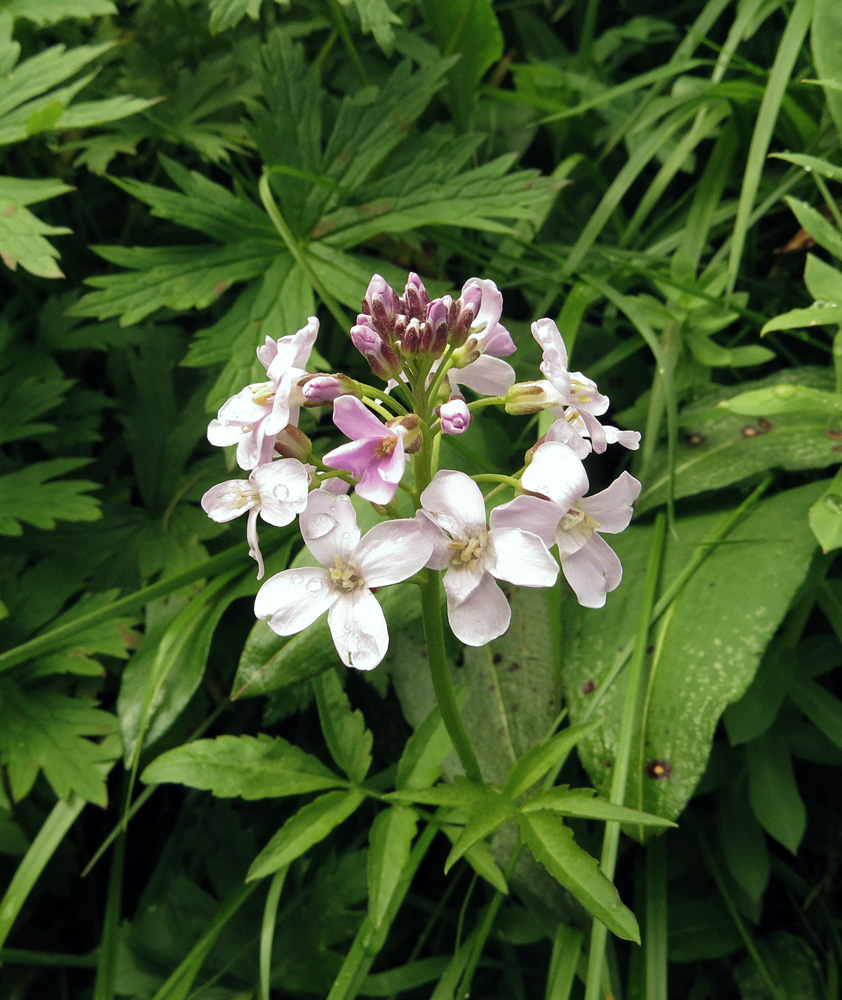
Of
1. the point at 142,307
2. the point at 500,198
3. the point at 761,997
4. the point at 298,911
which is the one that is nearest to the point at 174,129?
the point at 142,307

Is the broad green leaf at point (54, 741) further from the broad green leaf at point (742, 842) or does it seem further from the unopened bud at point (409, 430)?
the broad green leaf at point (742, 842)

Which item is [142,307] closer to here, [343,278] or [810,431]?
[343,278]

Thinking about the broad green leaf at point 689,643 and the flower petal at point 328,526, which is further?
the broad green leaf at point 689,643

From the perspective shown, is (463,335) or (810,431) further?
(810,431)

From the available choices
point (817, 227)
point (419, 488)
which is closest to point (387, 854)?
point (419, 488)

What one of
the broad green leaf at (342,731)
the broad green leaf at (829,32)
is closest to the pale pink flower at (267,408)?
the broad green leaf at (342,731)

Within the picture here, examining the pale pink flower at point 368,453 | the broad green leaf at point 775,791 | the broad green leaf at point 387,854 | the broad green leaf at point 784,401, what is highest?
the pale pink flower at point 368,453

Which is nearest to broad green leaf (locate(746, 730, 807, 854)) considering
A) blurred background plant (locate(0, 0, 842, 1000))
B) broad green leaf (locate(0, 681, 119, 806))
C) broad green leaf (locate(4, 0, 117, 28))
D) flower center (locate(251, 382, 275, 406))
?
blurred background plant (locate(0, 0, 842, 1000))

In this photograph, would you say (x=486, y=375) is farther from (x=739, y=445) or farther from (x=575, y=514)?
(x=739, y=445)
